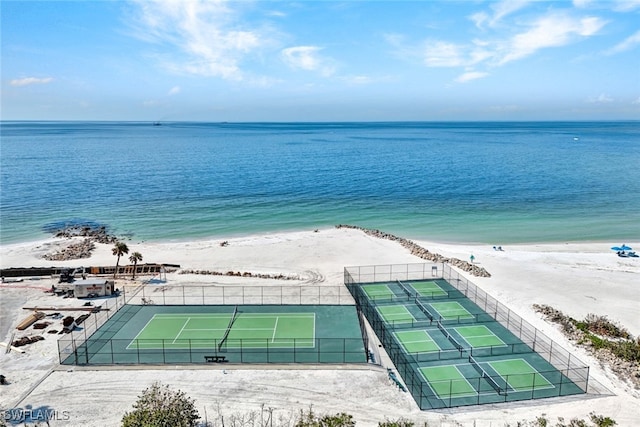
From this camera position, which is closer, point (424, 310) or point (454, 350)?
point (454, 350)

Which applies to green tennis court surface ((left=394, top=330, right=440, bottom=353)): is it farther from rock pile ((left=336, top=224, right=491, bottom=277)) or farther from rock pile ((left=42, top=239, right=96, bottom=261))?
rock pile ((left=42, top=239, right=96, bottom=261))

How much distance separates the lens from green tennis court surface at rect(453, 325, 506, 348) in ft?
92.5

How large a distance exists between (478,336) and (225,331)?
53.6 feet

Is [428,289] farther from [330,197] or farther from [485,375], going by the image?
[330,197]

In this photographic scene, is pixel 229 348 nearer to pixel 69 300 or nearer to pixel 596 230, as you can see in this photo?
pixel 69 300

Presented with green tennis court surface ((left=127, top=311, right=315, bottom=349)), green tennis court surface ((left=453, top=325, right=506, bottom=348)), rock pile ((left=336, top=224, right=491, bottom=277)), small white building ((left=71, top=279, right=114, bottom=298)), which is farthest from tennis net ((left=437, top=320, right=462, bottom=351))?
small white building ((left=71, top=279, right=114, bottom=298))

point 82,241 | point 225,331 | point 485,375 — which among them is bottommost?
point 82,241

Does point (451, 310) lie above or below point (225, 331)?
above

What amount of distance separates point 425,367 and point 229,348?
1151cm

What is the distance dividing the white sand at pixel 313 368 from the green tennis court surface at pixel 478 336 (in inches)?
155

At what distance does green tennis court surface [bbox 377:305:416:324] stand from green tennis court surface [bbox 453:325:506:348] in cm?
338

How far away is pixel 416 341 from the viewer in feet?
93.8

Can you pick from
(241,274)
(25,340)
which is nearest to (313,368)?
(25,340)

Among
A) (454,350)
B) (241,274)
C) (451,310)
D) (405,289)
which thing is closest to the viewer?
(454,350)
